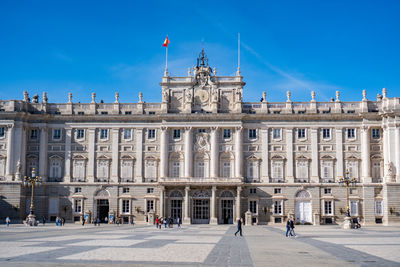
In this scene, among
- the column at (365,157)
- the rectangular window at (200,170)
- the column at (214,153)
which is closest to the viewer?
the column at (365,157)

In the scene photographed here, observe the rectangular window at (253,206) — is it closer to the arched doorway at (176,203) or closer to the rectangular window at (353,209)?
the arched doorway at (176,203)

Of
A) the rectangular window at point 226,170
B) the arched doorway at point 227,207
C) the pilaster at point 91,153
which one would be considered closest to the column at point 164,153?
the rectangular window at point 226,170

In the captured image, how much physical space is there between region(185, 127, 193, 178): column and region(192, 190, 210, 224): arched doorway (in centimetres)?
295

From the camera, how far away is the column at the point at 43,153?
72.6 metres

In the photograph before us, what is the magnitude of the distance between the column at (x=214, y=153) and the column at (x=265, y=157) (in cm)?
633

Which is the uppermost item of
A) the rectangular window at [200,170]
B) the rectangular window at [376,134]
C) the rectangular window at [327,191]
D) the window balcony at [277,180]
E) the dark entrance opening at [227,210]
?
the rectangular window at [376,134]

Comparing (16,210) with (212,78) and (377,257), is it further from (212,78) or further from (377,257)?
(377,257)

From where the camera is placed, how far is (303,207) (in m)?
70.7

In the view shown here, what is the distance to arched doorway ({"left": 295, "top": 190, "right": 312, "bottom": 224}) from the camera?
70250 millimetres

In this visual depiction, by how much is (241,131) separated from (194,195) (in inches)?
426

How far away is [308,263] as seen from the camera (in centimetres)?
2188

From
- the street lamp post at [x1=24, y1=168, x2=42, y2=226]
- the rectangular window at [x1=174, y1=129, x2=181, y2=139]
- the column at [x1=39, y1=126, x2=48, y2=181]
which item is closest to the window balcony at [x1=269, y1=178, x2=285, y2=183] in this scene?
the rectangular window at [x1=174, y1=129, x2=181, y2=139]

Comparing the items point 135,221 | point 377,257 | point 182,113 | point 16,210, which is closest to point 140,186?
point 135,221

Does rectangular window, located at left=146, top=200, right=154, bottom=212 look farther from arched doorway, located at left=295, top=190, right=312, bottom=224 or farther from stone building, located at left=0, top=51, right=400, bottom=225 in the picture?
arched doorway, located at left=295, top=190, right=312, bottom=224
